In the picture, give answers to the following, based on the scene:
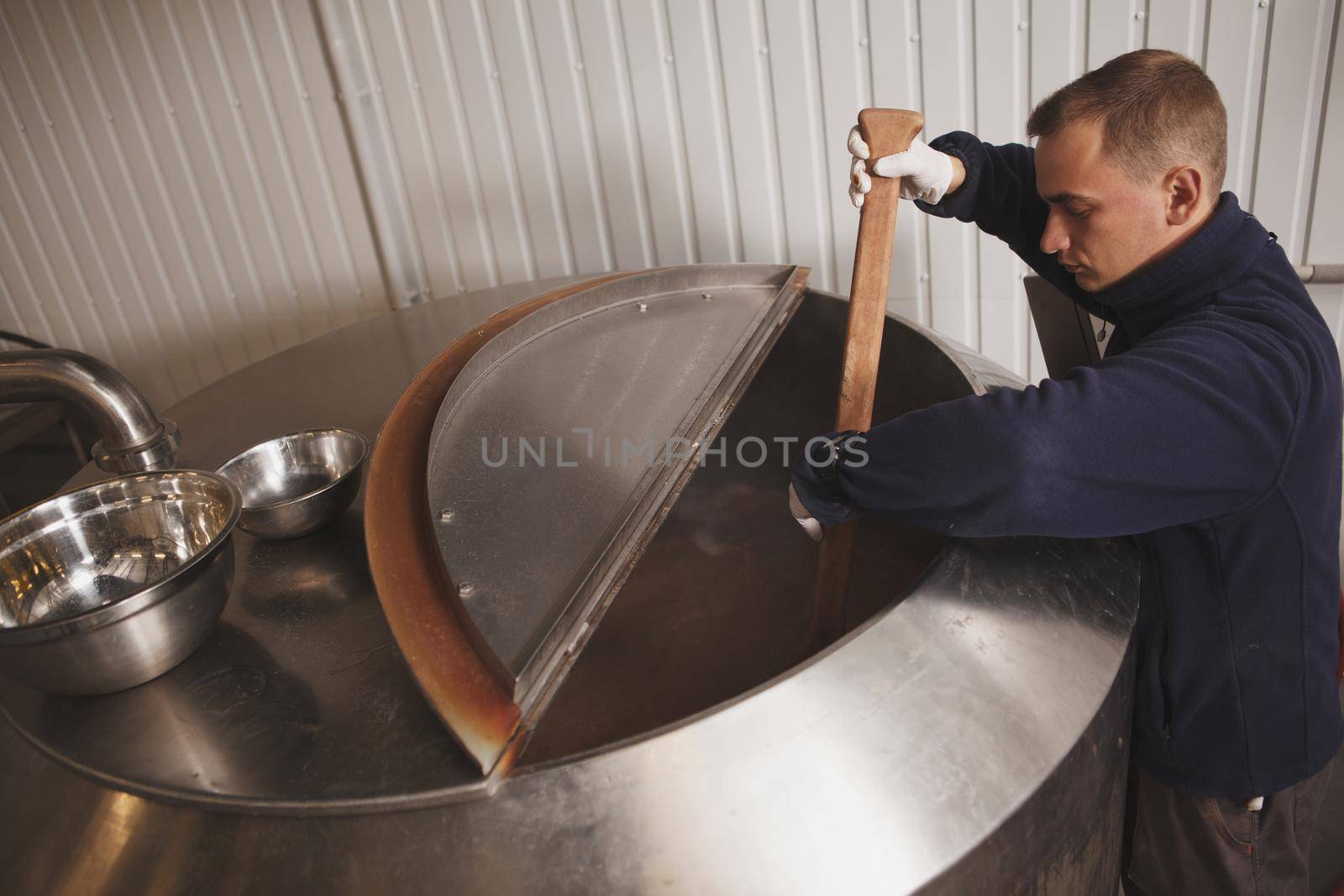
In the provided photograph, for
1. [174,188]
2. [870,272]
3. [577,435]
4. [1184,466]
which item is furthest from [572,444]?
[174,188]

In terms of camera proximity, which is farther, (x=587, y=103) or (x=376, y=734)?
(x=587, y=103)

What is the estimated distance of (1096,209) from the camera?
0.95m

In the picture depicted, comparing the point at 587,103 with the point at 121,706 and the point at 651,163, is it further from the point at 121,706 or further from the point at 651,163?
the point at 121,706

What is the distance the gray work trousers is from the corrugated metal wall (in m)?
1.01

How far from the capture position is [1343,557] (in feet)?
5.77

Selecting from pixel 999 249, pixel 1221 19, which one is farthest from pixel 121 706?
pixel 1221 19

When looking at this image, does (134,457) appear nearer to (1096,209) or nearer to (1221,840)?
(1096,209)

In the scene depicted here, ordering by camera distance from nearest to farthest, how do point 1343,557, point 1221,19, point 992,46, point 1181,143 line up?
point 1181,143, point 1221,19, point 992,46, point 1343,557

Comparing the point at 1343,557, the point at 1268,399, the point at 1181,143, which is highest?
the point at 1181,143

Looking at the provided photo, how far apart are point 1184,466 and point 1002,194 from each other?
61 cm

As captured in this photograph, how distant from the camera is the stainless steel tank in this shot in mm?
671

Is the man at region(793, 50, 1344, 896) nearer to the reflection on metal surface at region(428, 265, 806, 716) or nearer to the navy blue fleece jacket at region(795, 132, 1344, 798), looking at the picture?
the navy blue fleece jacket at region(795, 132, 1344, 798)

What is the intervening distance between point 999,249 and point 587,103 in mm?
888

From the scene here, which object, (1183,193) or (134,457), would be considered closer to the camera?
(1183,193)
